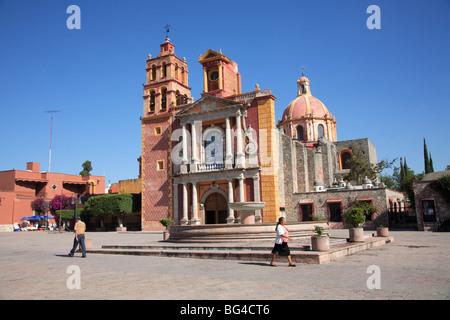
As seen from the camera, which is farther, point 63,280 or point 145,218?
point 145,218

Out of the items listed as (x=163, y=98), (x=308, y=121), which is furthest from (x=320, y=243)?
(x=308, y=121)

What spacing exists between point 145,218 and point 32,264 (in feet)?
76.9

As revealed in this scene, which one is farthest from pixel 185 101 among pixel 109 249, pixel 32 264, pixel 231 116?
pixel 32 264

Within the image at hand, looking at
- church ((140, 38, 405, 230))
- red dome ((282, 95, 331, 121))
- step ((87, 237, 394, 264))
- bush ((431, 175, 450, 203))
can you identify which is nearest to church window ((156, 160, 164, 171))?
church ((140, 38, 405, 230))

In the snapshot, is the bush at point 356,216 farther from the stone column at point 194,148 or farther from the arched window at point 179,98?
the arched window at point 179,98

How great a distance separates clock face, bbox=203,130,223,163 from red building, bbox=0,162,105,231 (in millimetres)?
28007

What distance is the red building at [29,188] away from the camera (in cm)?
4591

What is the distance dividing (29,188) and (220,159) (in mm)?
33258

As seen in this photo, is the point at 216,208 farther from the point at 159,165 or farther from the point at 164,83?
the point at 164,83

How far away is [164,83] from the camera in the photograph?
35.7 m

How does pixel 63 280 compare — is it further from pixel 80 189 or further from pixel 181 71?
pixel 80 189

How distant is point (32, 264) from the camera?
11.2 metres

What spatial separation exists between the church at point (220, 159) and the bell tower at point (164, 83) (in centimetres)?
10
